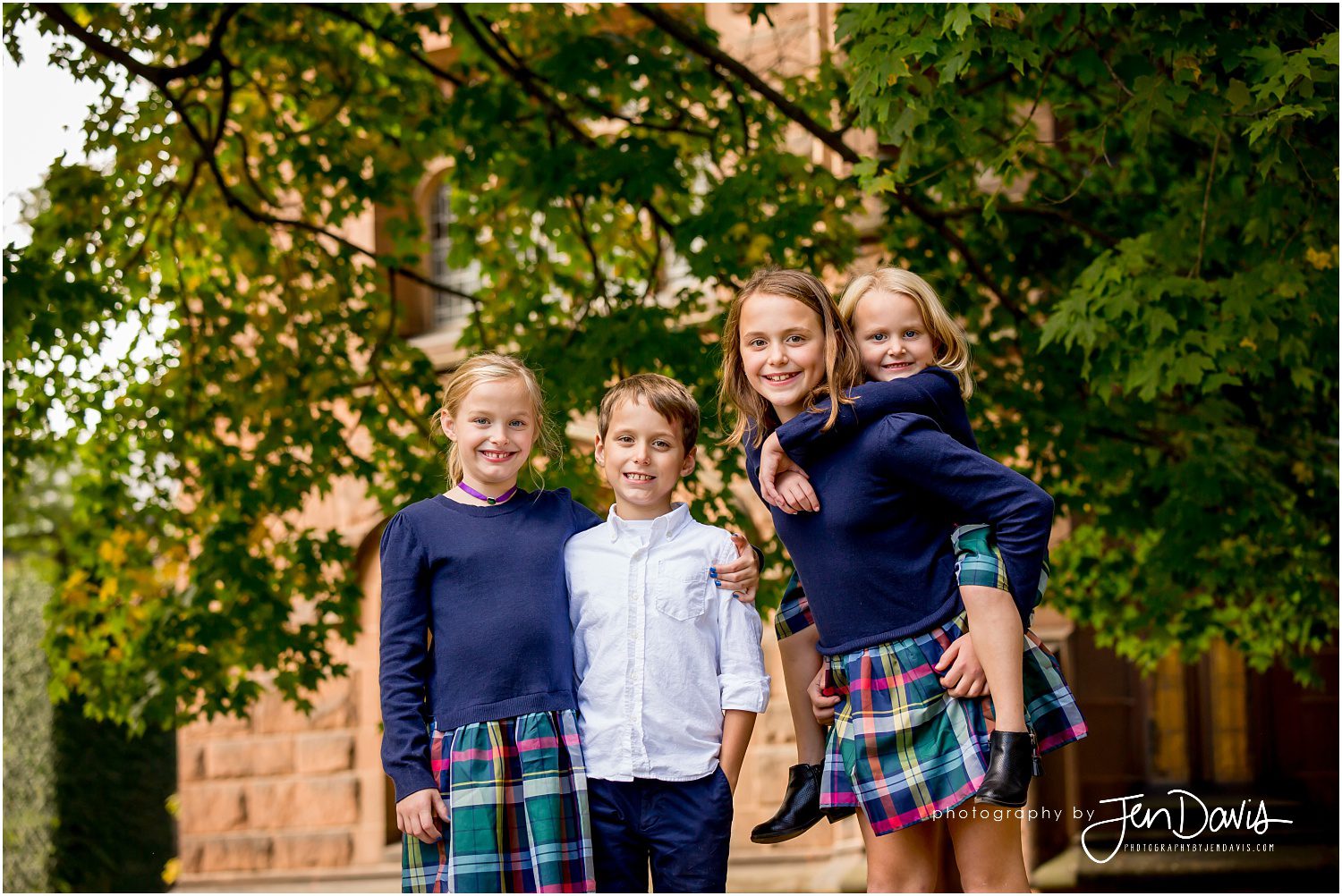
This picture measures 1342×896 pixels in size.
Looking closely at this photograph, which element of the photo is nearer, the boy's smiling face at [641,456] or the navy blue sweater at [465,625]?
the navy blue sweater at [465,625]

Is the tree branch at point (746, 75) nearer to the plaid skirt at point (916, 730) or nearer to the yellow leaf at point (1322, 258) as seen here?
the yellow leaf at point (1322, 258)

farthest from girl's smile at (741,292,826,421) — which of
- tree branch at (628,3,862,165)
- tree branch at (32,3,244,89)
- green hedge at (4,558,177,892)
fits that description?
green hedge at (4,558,177,892)

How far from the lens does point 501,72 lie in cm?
778

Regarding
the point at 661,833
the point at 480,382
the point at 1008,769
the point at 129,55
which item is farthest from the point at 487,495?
the point at 129,55

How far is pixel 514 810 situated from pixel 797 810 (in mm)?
551

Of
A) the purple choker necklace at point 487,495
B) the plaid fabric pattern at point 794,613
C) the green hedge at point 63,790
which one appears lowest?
the green hedge at point 63,790

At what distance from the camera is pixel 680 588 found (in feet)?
9.79

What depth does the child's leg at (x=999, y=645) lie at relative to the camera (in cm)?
257

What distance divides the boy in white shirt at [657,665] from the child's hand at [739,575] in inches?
1.0

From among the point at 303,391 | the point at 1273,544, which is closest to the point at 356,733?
the point at 303,391

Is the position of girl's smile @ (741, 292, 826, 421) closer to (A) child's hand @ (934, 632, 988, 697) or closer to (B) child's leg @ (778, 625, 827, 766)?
(B) child's leg @ (778, 625, 827, 766)

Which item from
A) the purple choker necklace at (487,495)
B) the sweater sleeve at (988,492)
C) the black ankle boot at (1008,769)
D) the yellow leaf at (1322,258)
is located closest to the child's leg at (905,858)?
the black ankle boot at (1008,769)

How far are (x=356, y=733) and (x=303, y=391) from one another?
171 inches

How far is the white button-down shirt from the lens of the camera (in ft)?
9.49
